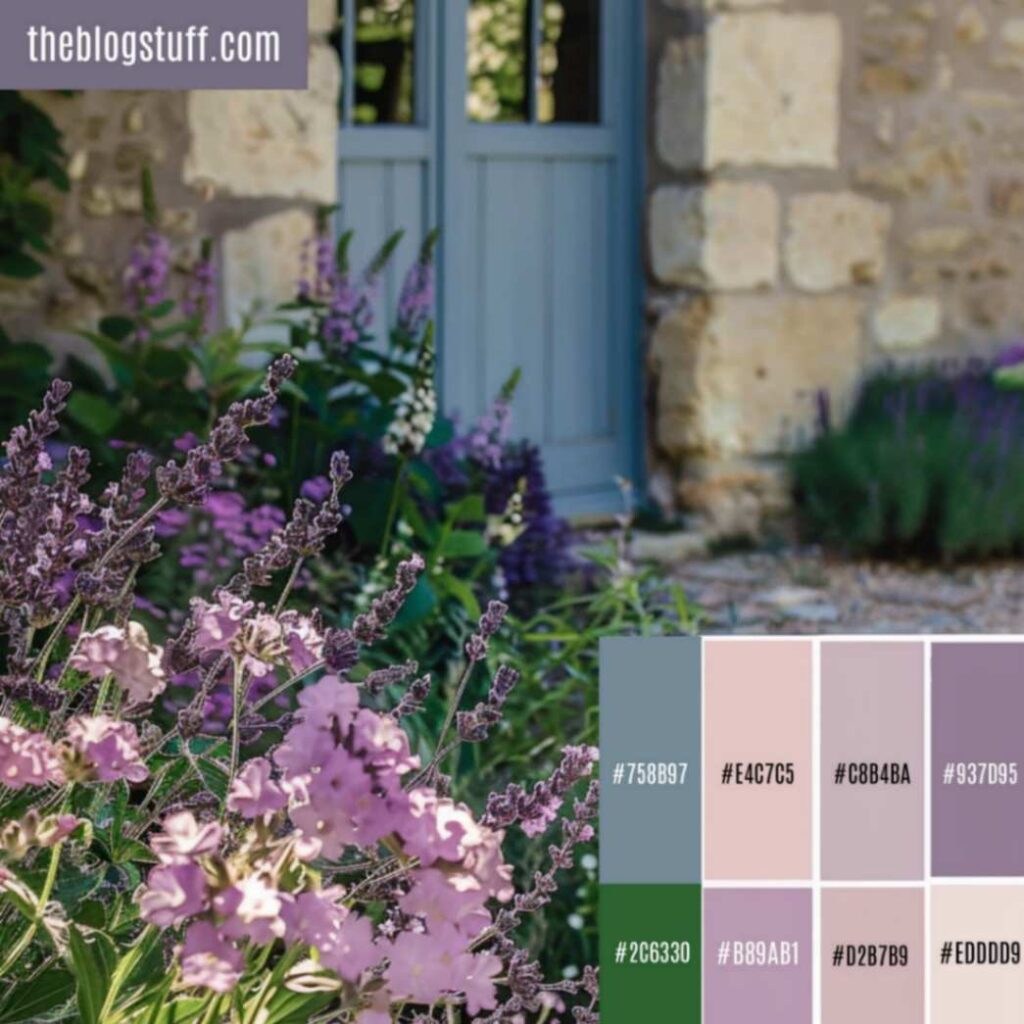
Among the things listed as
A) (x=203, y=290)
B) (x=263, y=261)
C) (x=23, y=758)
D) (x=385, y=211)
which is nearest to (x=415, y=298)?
(x=203, y=290)

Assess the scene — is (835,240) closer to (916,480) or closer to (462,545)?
(916,480)

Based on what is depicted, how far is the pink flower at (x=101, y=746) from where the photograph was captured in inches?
62.2

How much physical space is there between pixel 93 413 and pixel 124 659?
8.43 ft

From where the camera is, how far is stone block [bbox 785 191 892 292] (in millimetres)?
6527

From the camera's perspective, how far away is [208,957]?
1.47m

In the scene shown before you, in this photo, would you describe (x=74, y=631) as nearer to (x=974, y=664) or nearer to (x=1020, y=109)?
(x=974, y=664)

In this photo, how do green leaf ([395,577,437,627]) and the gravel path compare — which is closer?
green leaf ([395,577,437,627])

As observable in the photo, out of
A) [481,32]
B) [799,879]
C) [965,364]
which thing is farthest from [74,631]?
[965,364]

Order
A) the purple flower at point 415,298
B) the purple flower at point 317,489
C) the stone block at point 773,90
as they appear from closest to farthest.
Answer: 1. the purple flower at point 317,489
2. the purple flower at point 415,298
3. the stone block at point 773,90

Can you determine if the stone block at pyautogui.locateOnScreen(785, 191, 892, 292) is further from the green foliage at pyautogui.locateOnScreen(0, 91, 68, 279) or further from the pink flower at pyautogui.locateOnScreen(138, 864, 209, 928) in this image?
the pink flower at pyautogui.locateOnScreen(138, 864, 209, 928)

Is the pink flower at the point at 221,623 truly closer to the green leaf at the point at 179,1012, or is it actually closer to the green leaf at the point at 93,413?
the green leaf at the point at 179,1012

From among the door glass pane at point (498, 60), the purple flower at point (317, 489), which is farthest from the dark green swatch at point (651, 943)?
the door glass pane at point (498, 60)

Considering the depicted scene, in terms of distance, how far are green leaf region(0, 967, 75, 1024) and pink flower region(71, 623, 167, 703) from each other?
225 millimetres

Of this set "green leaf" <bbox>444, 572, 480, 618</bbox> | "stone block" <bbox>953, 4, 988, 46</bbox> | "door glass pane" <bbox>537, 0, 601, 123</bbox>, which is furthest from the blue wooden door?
"green leaf" <bbox>444, 572, 480, 618</bbox>
